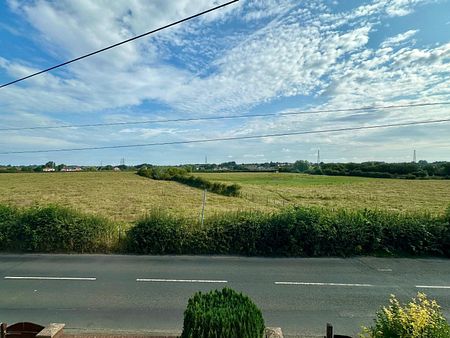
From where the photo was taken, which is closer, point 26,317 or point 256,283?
point 26,317

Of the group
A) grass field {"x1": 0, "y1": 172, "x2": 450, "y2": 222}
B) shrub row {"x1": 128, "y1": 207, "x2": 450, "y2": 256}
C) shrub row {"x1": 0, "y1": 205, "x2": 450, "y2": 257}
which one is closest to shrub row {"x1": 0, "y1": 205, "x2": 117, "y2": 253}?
shrub row {"x1": 0, "y1": 205, "x2": 450, "y2": 257}

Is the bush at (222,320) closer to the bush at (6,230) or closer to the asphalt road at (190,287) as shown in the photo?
the asphalt road at (190,287)

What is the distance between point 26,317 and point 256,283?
4.90 meters

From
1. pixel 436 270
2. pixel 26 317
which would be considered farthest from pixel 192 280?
pixel 436 270

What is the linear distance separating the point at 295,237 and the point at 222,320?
7.54m

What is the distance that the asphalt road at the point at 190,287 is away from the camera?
540 cm

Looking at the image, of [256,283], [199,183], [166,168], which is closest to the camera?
[256,283]

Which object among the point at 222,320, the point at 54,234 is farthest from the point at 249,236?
the point at 222,320

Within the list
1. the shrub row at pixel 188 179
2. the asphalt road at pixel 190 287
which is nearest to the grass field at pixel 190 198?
the shrub row at pixel 188 179

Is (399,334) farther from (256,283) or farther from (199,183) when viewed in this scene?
(199,183)

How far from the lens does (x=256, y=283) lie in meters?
7.27

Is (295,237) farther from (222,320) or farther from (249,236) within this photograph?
(222,320)

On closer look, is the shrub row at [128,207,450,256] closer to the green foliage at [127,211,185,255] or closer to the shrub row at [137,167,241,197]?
the green foliage at [127,211,185,255]

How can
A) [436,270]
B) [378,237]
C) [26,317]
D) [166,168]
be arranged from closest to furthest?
[26,317], [436,270], [378,237], [166,168]
